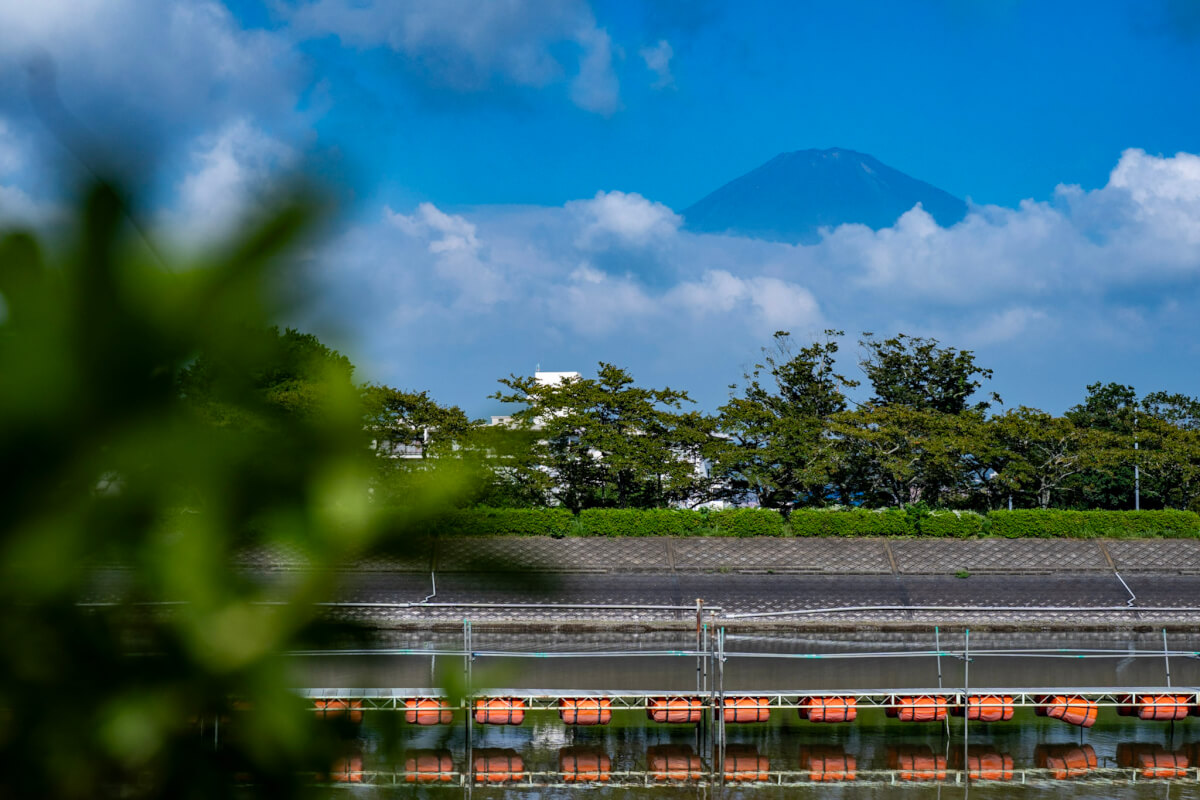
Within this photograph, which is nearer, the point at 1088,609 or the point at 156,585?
the point at 156,585

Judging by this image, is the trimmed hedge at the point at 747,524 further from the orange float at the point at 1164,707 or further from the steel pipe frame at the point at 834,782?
the steel pipe frame at the point at 834,782

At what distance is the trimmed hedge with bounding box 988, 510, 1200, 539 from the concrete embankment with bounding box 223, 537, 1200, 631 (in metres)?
0.30

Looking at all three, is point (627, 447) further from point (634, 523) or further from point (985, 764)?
point (985, 764)

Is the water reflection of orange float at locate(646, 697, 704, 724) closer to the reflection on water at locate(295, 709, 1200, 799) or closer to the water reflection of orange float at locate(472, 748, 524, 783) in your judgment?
the reflection on water at locate(295, 709, 1200, 799)

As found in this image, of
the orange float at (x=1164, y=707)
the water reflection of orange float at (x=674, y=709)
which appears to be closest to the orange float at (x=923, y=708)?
the water reflection of orange float at (x=674, y=709)

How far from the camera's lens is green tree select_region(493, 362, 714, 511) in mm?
28391

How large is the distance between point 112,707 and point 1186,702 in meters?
15.9

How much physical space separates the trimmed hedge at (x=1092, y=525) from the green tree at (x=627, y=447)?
841 cm

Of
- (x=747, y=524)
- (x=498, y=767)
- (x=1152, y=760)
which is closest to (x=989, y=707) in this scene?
(x=1152, y=760)

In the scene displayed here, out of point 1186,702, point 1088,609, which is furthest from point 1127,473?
point 1186,702

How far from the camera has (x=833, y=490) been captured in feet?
100

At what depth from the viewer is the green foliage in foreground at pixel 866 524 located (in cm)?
2781

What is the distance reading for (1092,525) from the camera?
2838 centimetres

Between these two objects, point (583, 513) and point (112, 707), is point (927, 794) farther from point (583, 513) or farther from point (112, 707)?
point (583, 513)
